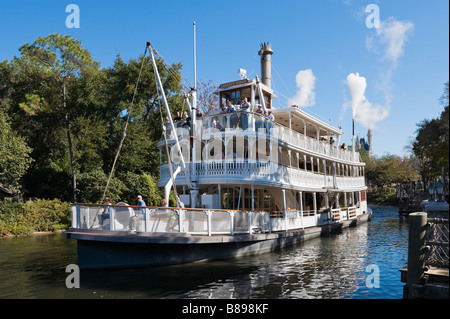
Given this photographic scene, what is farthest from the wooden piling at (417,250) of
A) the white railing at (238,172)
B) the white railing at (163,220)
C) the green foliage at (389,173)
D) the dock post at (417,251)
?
the green foliage at (389,173)

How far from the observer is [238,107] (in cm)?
1856

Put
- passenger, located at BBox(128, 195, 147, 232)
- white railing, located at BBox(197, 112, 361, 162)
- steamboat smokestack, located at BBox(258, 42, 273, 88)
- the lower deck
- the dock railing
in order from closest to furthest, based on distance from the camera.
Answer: the dock railing, the lower deck, passenger, located at BBox(128, 195, 147, 232), white railing, located at BBox(197, 112, 361, 162), steamboat smokestack, located at BBox(258, 42, 273, 88)

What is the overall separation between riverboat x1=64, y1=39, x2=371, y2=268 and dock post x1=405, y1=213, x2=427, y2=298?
7292mm

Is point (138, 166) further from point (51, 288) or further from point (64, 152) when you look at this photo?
point (51, 288)

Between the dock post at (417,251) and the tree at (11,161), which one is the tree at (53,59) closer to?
the tree at (11,161)

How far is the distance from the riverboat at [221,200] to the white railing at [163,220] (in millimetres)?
36

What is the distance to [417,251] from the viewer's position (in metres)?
7.92

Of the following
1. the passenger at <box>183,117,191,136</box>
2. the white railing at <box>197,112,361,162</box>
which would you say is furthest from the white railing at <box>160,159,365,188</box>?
the passenger at <box>183,117,191,136</box>

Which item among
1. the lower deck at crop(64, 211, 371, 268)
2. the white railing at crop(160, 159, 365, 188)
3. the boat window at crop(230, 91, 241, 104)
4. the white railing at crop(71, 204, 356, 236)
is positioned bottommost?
the lower deck at crop(64, 211, 371, 268)

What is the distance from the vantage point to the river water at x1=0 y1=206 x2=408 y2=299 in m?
10.2

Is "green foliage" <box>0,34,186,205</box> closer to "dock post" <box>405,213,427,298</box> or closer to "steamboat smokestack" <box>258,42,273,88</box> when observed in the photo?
"steamboat smokestack" <box>258,42,273,88</box>

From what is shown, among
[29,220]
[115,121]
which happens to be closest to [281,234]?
[29,220]

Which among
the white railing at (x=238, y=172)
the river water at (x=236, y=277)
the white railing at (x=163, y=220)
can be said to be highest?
the white railing at (x=238, y=172)

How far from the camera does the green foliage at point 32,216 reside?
80.9ft
